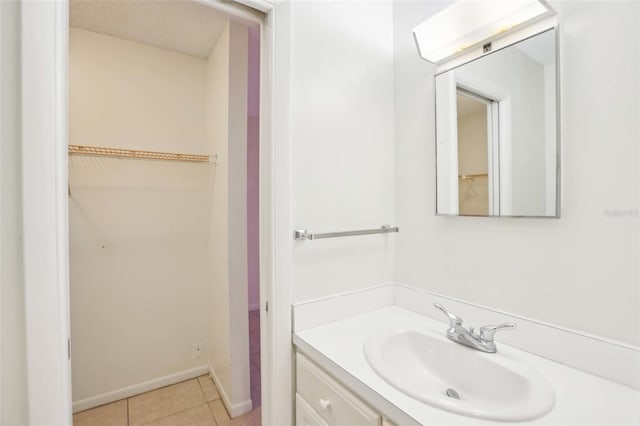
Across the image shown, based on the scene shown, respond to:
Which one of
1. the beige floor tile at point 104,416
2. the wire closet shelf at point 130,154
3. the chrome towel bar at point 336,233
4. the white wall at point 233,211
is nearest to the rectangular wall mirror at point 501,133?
the chrome towel bar at point 336,233

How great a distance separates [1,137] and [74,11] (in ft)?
4.83

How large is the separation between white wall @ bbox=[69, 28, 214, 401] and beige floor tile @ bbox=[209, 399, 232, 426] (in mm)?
410

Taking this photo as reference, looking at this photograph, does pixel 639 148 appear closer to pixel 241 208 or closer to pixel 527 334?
pixel 527 334

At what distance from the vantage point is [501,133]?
110cm

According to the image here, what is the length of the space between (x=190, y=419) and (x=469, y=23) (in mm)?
2501

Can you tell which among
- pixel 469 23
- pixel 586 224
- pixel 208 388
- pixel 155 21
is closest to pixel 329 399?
pixel 586 224

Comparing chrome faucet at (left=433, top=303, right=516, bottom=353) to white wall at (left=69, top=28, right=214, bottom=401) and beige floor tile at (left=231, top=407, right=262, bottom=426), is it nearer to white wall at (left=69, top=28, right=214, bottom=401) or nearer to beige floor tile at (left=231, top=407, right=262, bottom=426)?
beige floor tile at (left=231, top=407, right=262, bottom=426)

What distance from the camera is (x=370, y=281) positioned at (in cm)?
142

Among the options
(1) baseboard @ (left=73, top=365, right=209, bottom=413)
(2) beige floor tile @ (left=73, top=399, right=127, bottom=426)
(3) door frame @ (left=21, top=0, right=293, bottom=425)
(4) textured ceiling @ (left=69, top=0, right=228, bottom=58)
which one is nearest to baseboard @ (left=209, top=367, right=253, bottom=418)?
(1) baseboard @ (left=73, top=365, right=209, bottom=413)

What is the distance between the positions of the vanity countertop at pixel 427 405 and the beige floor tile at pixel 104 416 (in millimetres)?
1534

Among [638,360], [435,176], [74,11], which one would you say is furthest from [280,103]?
[74,11]

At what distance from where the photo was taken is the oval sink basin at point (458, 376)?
734 millimetres

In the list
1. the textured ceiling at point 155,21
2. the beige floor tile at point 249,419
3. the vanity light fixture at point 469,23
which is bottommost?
the beige floor tile at point 249,419

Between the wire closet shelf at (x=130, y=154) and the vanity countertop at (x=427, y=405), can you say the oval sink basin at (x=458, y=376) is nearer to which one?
the vanity countertop at (x=427, y=405)
